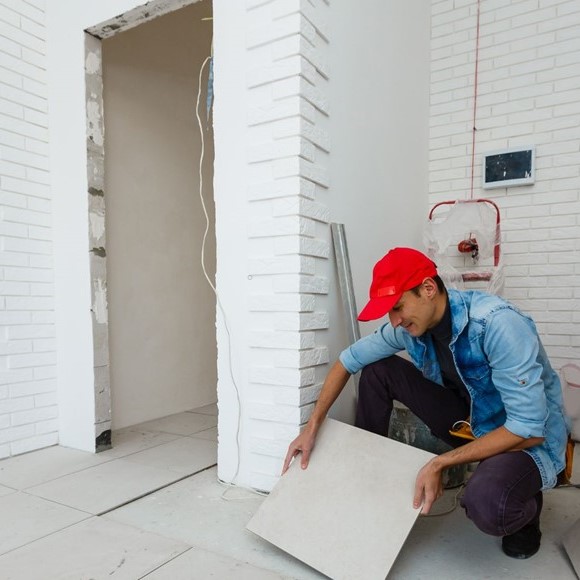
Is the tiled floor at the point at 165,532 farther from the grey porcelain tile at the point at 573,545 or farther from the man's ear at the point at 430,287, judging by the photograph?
the man's ear at the point at 430,287

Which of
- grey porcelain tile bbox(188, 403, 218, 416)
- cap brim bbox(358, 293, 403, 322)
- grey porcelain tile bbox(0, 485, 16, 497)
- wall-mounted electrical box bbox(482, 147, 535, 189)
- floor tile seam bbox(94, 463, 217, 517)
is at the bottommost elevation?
grey porcelain tile bbox(188, 403, 218, 416)

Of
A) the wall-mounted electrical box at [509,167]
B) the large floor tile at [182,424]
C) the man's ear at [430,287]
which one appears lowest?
the large floor tile at [182,424]

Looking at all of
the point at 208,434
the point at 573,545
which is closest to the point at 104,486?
the point at 208,434

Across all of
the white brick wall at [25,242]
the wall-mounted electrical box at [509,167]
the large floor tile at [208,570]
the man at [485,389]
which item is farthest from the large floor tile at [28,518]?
the wall-mounted electrical box at [509,167]

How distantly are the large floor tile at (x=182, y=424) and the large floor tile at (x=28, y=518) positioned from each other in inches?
36.2

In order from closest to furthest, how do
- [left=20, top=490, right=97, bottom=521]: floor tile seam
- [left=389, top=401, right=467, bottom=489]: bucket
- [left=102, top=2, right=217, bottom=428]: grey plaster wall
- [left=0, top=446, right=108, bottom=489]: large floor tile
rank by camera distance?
1. [left=20, top=490, right=97, bottom=521]: floor tile seam
2. [left=389, top=401, right=467, bottom=489]: bucket
3. [left=0, top=446, right=108, bottom=489]: large floor tile
4. [left=102, top=2, right=217, bottom=428]: grey plaster wall

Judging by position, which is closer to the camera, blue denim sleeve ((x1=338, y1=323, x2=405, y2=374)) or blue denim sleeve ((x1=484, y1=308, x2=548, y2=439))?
blue denim sleeve ((x1=484, y1=308, x2=548, y2=439))

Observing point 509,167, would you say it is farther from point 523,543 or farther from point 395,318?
point 523,543

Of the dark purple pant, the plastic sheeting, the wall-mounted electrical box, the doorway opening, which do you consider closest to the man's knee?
the dark purple pant

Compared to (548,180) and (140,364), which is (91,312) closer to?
(140,364)

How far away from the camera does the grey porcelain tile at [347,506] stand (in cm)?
125

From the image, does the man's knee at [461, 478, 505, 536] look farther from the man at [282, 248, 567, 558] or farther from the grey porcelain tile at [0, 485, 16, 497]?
the grey porcelain tile at [0, 485, 16, 497]

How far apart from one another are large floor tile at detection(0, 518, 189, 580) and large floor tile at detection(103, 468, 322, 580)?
66 mm

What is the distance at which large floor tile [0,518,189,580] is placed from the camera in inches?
51.3
